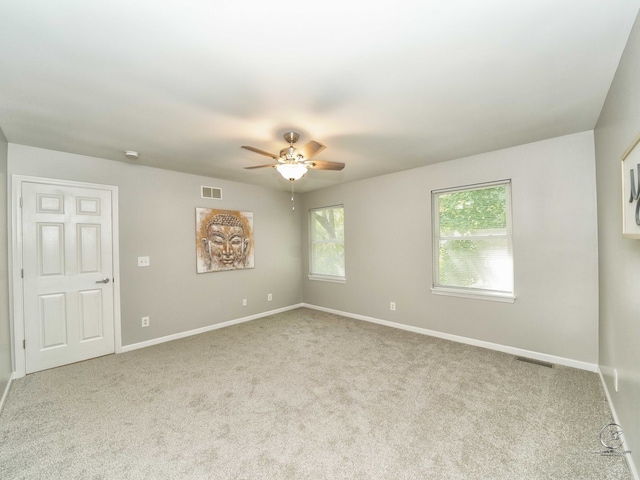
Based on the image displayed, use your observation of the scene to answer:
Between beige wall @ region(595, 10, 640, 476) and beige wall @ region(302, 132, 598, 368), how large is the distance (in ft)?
0.70

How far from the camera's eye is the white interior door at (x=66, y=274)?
290 centimetres

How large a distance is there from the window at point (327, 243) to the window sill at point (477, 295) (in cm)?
170

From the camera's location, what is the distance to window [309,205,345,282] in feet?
16.7

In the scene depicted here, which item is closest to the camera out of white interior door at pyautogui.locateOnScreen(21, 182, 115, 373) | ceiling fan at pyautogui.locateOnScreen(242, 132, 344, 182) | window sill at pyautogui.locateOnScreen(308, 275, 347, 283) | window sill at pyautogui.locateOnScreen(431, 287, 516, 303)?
ceiling fan at pyautogui.locateOnScreen(242, 132, 344, 182)

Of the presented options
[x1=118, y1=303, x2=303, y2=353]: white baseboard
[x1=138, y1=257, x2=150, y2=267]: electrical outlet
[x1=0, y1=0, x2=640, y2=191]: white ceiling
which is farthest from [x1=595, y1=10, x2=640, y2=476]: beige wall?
[x1=138, y1=257, x2=150, y2=267]: electrical outlet

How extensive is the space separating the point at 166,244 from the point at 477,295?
13.6ft

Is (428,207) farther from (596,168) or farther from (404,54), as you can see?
(404,54)

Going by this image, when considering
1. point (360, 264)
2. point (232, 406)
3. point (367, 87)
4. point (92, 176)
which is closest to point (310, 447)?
point (232, 406)

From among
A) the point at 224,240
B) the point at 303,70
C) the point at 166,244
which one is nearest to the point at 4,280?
the point at 166,244

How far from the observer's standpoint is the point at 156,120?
93.0 inches

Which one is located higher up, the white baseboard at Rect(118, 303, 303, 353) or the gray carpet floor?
the white baseboard at Rect(118, 303, 303, 353)

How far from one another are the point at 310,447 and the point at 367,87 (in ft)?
7.94

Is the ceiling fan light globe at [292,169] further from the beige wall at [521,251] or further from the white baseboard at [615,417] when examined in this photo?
the white baseboard at [615,417]

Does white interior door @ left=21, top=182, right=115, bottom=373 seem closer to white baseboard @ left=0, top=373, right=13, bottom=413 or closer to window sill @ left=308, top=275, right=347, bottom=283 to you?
white baseboard @ left=0, top=373, right=13, bottom=413
